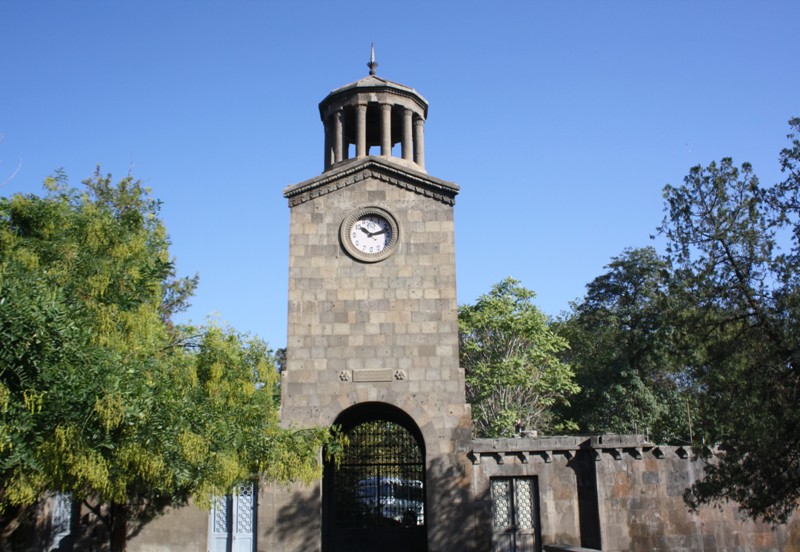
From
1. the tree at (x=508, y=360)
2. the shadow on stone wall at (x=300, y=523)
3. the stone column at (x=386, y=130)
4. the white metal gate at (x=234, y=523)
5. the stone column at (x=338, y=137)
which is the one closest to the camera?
the shadow on stone wall at (x=300, y=523)

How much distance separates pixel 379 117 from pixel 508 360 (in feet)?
51.3

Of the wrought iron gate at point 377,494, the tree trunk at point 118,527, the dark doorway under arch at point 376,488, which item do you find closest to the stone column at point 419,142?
the dark doorway under arch at point 376,488

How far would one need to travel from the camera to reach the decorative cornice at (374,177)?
58.9 feet

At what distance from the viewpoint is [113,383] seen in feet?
30.3

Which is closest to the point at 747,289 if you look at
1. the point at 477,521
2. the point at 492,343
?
the point at 477,521

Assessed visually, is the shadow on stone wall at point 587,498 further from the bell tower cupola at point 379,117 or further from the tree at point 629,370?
the tree at point 629,370

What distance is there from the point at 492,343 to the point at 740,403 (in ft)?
71.8

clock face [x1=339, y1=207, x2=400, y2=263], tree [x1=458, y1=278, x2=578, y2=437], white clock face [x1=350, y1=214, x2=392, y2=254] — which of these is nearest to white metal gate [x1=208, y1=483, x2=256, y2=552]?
clock face [x1=339, y1=207, x2=400, y2=263]

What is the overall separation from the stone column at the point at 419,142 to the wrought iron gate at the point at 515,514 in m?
8.25

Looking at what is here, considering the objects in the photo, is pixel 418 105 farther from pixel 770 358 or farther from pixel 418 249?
pixel 770 358

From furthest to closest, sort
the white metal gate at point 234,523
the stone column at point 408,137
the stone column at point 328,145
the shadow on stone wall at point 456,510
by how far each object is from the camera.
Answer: the stone column at point 328,145, the stone column at point 408,137, the white metal gate at point 234,523, the shadow on stone wall at point 456,510

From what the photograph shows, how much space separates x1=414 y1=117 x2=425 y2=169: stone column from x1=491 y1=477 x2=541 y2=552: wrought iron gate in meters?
8.25

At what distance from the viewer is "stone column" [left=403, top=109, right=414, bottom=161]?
1911cm

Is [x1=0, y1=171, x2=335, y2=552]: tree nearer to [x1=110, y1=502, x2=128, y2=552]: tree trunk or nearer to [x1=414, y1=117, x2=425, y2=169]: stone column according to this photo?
[x1=110, y1=502, x2=128, y2=552]: tree trunk
